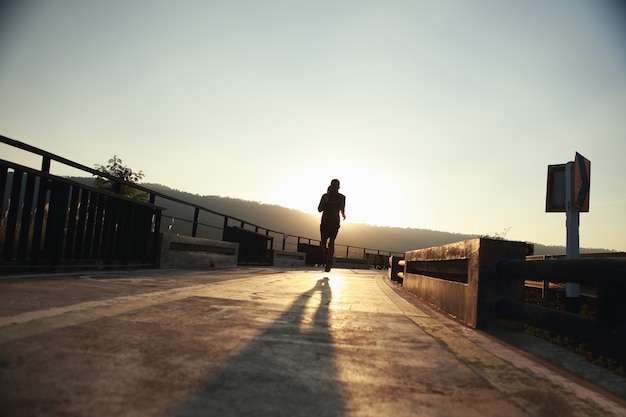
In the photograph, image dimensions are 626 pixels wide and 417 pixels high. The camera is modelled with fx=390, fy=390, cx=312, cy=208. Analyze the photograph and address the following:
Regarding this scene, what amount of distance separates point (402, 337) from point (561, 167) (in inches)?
183

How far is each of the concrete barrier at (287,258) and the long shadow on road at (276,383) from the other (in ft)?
53.5

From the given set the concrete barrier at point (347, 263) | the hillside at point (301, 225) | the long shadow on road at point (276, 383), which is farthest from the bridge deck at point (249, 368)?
the hillside at point (301, 225)

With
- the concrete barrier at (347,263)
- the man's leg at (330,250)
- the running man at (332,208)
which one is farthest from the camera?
the concrete barrier at (347,263)

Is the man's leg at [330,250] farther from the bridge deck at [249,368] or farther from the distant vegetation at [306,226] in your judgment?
the distant vegetation at [306,226]

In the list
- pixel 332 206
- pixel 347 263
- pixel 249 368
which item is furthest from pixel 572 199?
pixel 347 263

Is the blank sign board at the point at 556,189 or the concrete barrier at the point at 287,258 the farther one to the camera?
the concrete barrier at the point at 287,258

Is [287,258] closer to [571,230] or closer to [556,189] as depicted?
[556,189]

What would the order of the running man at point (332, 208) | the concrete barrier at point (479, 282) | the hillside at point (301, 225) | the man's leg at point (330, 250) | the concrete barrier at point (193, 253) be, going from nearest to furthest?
the concrete barrier at point (479, 282) → the concrete barrier at point (193, 253) → the running man at point (332, 208) → the man's leg at point (330, 250) → the hillside at point (301, 225)

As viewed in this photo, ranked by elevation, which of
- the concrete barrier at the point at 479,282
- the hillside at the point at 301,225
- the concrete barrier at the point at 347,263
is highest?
the hillside at the point at 301,225

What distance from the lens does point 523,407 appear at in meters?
1.60

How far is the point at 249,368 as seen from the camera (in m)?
1.78

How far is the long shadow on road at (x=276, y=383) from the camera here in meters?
1.37

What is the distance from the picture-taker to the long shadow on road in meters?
1.37

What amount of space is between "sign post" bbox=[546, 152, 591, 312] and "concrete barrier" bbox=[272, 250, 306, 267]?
14.0 m
